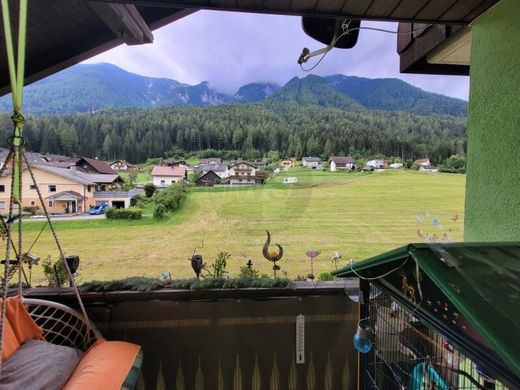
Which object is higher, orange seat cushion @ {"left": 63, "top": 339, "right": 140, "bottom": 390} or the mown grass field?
the mown grass field

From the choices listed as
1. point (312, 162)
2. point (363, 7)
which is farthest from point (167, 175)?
point (363, 7)

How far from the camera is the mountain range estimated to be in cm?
279

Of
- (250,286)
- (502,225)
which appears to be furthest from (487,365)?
(250,286)

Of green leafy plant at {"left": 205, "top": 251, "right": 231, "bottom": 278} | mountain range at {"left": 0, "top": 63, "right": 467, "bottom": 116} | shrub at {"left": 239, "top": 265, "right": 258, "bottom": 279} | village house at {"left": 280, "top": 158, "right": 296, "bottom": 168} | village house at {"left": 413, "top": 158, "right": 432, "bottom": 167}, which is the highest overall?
mountain range at {"left": 0, "top": 63, "right": 467, "bottom": 116}

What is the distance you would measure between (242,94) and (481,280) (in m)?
3.30

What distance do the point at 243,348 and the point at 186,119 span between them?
206cm

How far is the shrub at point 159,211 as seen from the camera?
9.01 ft

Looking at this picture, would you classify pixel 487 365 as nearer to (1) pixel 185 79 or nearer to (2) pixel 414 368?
(2) pixel 414 368

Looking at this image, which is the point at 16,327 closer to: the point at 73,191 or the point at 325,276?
the point at 73,191

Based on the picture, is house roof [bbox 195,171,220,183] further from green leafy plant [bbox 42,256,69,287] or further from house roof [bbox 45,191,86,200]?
green leafy plant [bbox 42,256,69,287]

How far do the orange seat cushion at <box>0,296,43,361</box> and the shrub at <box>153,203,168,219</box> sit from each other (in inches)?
53.8

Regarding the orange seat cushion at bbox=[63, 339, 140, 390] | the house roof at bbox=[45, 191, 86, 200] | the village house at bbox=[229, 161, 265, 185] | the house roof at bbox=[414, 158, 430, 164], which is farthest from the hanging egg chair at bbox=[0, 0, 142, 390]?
the house roof at bbox=[414, 158, 430, 164]

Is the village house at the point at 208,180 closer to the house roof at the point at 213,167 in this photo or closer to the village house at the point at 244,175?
the house roof at the point at 213,167

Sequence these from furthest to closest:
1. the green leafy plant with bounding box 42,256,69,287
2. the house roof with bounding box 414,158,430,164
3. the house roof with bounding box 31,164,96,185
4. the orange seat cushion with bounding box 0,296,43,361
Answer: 1. the house roof with bounding box 414,158,430,164
2. the house roof with bounding box 31,164,96,185
3. the green leafy plant with bounding box 42,256,69,287
4. the orange seat cushion with bounding box 0,296,43,361
